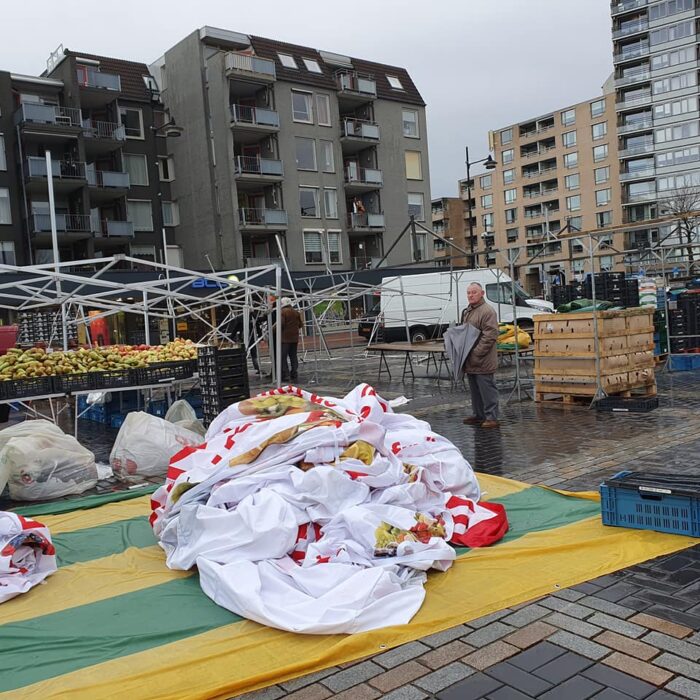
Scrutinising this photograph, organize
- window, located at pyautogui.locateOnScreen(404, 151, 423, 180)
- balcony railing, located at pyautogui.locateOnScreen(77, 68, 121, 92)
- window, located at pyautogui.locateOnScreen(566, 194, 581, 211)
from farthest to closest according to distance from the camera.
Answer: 1. window, located at pyautogui.locateOnScreen(566, 194, 581, 211)
2. window, located at pyautogui.locateOnScreen(404, 151, 423, 180)
3. balcony railing, located at pyautogui.locateOnScreen(77, 68, 121, 92)

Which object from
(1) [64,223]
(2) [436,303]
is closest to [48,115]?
(1) [64,223]

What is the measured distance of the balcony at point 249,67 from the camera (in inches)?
1449

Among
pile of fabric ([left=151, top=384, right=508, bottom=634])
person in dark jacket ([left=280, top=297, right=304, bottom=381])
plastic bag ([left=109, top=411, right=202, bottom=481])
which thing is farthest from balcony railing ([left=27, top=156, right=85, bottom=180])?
pile of fabric ([left=151, top=384, right=508, bottom=634])

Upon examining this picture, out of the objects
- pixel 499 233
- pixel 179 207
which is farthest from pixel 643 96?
pixel 179 207

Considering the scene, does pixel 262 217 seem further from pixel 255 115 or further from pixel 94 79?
pixel 94 79

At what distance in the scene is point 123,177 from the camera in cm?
3650

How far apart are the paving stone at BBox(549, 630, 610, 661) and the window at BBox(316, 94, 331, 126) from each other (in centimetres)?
4000

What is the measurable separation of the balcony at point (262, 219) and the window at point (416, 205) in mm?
9879

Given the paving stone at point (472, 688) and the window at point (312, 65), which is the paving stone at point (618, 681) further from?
the window at point (312, 65)

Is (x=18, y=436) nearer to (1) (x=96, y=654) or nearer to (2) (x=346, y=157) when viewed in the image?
(1) (x=96, y=654)

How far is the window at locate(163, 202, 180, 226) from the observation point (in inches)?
1585

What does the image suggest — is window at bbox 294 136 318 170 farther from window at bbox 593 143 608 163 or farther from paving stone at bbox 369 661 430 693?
window at bbox 593 143 608 163

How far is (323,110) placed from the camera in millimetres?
40781

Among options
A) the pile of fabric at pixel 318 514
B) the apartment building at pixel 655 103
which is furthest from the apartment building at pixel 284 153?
→ the apartment building at pixel 655 103
